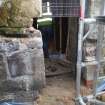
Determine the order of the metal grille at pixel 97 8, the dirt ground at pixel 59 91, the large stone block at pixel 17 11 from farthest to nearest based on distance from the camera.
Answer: the dirt ground at pixel 59 91 < the large stone block at pixel 17 11 < the metal grille at pixel 97 8

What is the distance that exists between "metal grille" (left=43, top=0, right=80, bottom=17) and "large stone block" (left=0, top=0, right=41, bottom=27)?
1.26ft

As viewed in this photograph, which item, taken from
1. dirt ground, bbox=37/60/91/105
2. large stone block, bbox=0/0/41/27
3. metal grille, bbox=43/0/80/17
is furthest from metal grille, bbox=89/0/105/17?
dirt ground, bbox=37/60/91/105

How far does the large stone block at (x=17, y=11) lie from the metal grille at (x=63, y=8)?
15.2 inches

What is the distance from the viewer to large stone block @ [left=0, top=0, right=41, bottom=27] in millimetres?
4426

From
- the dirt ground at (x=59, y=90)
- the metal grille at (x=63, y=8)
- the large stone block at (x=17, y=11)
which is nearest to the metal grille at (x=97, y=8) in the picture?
the metal grille at (x=63, y=8)

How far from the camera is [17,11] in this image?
445 centimetres

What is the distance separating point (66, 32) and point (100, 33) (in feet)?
10.4

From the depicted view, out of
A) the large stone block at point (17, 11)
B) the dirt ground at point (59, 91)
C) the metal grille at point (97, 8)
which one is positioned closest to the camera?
the metal grille at point (97, 8)

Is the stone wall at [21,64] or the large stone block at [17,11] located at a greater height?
the large stone block at [17,11]

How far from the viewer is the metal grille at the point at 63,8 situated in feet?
16.1

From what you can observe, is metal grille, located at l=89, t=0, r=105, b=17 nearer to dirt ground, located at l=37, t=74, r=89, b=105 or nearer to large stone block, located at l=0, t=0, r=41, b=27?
large stone block, located at l=0, t=0, r=41, b=27

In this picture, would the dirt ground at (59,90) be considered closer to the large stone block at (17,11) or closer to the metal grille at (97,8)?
the large stone block at (17,11)

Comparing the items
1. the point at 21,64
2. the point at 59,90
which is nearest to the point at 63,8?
the point at 21,64

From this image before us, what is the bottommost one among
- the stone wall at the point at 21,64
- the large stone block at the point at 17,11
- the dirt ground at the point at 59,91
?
the dirt ground at the point at 59,91
